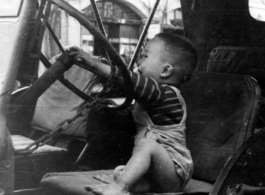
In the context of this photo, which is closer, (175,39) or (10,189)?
(10,189)

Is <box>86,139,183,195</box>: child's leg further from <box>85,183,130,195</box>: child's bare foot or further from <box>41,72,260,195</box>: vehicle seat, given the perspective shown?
<box>41,72,260,195</box>: vehicle seat

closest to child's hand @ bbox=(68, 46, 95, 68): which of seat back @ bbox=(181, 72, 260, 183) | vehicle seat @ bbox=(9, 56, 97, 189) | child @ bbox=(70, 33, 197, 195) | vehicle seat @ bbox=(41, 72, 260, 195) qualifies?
child @ bbox=(70, 33, 197, 195)

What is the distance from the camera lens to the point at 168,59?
1842 mm

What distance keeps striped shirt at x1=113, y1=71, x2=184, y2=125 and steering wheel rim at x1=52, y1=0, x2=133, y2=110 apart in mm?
30

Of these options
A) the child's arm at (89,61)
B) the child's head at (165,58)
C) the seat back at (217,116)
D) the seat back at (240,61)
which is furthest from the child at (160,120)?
the seat back at (240,61)

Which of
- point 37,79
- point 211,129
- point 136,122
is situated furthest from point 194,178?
point 37,79

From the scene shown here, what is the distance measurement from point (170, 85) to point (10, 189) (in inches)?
32.4

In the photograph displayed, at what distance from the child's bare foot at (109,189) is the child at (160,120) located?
1 cm

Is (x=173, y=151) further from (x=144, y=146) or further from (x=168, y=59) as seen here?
(x=168, y=59)

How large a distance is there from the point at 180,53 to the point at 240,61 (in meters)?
0.51

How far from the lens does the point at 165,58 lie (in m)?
1.84

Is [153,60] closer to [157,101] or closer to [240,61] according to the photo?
[157,101]

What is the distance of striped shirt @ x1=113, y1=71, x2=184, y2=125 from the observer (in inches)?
65.8

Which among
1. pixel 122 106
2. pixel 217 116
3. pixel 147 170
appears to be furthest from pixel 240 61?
pixel 147 170
